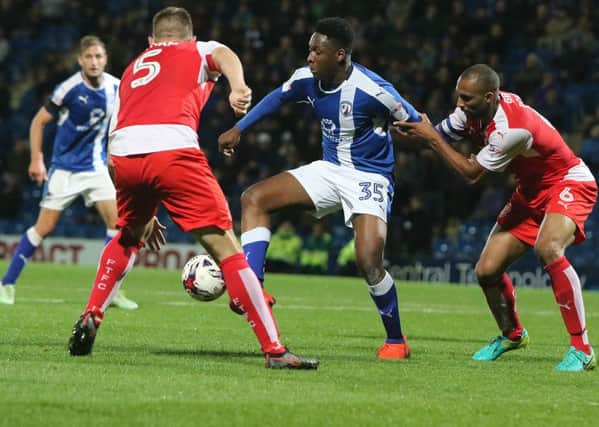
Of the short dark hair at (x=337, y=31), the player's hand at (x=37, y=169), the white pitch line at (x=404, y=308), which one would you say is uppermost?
the short dark hair at (x=337, y=31)

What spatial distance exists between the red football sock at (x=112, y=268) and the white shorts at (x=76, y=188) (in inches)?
207

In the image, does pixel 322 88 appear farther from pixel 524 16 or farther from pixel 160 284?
pixel 524 16

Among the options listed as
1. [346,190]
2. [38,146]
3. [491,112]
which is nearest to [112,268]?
[346,190]

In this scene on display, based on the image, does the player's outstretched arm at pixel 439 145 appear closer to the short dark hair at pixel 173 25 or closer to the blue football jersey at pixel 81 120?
the short dark hair at pixel 173 25

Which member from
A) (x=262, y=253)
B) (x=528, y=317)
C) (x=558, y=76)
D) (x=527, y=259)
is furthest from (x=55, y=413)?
(x=558, y=76)

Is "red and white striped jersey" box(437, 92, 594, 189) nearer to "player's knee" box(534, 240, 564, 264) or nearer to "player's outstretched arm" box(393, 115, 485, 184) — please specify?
"player's outstretched arm" box(393, 115, 485, 184)

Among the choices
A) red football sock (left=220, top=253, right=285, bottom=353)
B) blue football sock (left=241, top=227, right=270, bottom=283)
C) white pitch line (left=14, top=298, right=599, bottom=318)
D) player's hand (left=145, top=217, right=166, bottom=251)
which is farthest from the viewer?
white pitch line (left=14, top=298, right=599, bottom=318)

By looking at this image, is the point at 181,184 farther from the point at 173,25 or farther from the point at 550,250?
the point at 550,250

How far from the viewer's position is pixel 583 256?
64.8ft

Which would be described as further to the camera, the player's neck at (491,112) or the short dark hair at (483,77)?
the player's neck at (491,112)

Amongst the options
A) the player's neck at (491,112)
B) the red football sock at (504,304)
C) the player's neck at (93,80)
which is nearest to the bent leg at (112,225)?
the player's neck at (93,80)

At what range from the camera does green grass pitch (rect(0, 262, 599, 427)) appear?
5434 millimetres

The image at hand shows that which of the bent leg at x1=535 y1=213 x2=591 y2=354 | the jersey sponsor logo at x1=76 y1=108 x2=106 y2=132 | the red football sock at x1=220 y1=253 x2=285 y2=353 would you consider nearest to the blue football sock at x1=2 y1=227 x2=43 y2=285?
the jersey sponsor logo at x1=76 y1=108 x2=106 y2=132

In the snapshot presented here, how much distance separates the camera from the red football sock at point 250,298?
693cm
